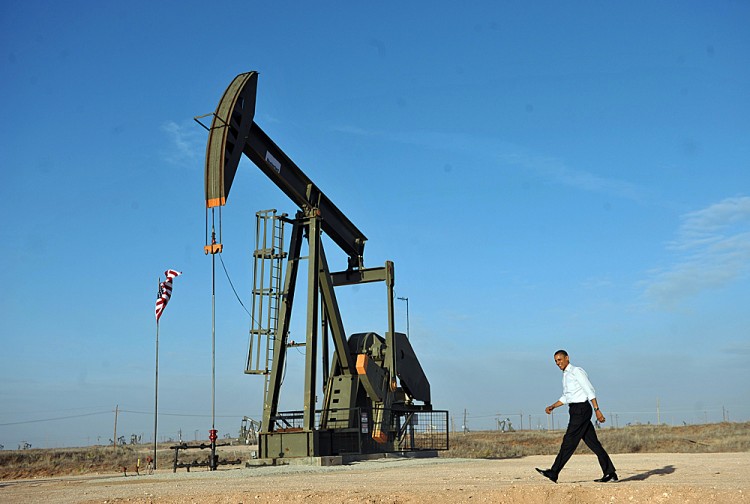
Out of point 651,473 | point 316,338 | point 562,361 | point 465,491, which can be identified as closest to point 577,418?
point 562,361

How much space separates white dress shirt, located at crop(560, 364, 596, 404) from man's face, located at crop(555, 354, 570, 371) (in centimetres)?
11

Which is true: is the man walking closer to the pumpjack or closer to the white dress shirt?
the white dress shirt

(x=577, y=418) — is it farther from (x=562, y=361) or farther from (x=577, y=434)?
(x=562, y=361)

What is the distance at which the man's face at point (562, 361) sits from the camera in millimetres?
8164

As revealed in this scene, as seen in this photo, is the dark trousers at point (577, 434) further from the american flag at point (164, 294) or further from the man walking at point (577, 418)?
the american flag at point (164, 294)

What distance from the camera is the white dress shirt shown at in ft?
25.9

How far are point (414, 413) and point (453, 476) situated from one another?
9637 mm

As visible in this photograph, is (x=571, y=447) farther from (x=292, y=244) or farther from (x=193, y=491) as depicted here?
(x=292, y=244)

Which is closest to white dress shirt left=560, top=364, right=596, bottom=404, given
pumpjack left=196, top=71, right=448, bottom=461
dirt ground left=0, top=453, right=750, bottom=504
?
dirt ground left=0, top=453, right=750, bottom=504

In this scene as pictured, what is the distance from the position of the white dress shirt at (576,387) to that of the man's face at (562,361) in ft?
0.36

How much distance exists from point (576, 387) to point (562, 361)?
0.35 meters

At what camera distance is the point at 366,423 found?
17250 mm

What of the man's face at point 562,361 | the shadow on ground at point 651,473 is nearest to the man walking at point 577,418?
the man's face at point 562,361

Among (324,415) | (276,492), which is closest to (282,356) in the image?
(324,415)
